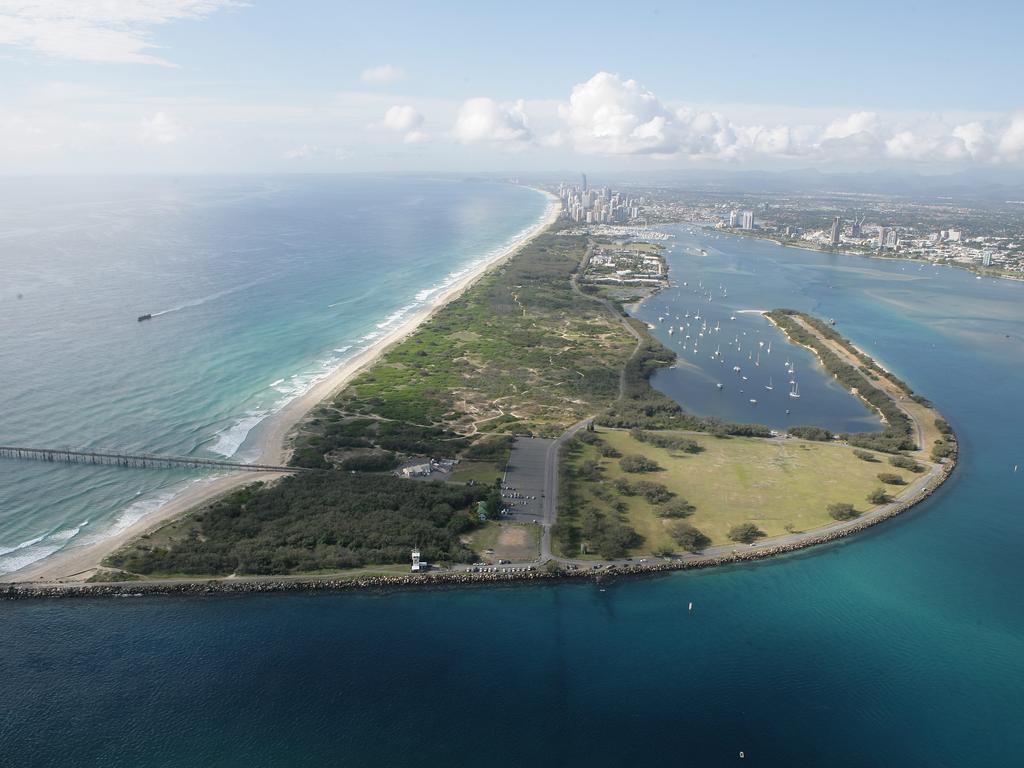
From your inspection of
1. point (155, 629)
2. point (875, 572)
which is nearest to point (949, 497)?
point (875, 572)

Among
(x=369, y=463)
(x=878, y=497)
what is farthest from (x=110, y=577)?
(x=878, y=497)

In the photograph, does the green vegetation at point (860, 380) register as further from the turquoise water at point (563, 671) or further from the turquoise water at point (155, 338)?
the turquoise water at point (155, 338)

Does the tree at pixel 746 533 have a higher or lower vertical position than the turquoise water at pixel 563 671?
higher

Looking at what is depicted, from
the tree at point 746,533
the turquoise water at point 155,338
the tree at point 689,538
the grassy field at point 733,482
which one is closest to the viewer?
the tree at point 689,538

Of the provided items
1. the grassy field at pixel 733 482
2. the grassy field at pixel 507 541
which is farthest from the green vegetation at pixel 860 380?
the grassy field at pixel 507 541

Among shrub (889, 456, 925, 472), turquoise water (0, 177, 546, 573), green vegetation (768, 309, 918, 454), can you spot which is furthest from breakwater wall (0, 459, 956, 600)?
Result: green vegetation (768, 309, 918, 454)

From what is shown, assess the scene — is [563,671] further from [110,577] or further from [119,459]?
[119,459]
